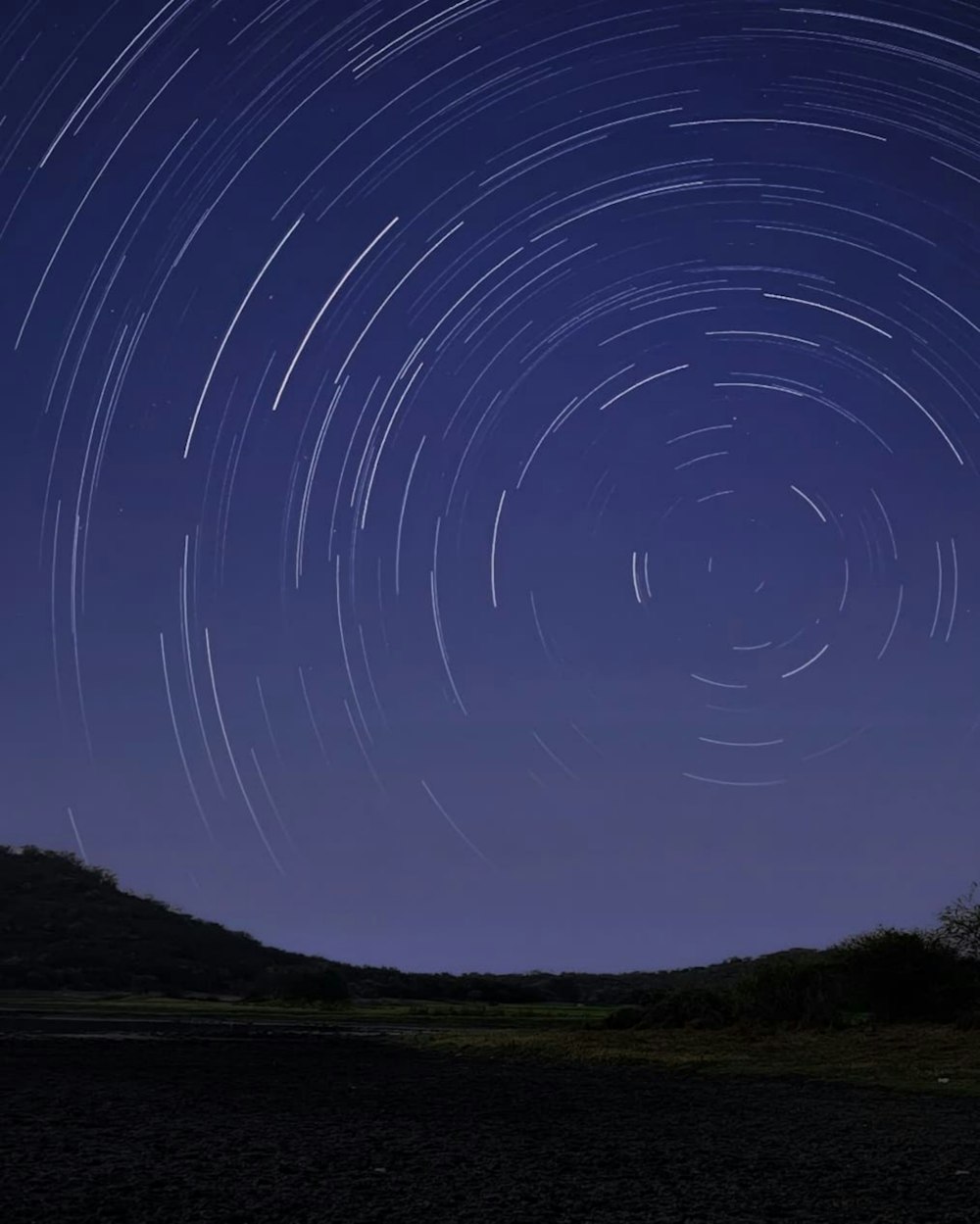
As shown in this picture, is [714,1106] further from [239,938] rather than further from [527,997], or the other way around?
[239,938]

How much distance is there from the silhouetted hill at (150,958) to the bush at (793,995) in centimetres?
2294

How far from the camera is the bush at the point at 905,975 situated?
2681 centimetres

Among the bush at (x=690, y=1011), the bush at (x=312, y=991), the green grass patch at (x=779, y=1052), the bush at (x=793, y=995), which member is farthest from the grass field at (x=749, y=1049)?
the bush at (x=312, y=991)

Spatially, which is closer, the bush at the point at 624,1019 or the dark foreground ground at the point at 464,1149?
the dark foreground ground at the point at 464,1149

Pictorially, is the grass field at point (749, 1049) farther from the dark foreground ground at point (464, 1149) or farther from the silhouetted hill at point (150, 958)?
the silhouetted hill at point (150, 958)

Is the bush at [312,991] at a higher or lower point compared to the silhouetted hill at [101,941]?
lower

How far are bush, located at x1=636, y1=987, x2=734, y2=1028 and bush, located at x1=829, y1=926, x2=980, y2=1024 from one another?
319cm

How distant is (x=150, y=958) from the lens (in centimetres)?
6556

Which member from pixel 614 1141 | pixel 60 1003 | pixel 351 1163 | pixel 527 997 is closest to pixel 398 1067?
pixel 614 1141

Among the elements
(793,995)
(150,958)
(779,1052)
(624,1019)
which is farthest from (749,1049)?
(150,958)

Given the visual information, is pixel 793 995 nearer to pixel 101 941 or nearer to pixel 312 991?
pixel 312 991

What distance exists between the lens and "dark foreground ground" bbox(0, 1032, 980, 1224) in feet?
24.4

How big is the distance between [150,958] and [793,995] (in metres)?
46.5

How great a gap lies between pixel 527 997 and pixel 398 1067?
4146cm
